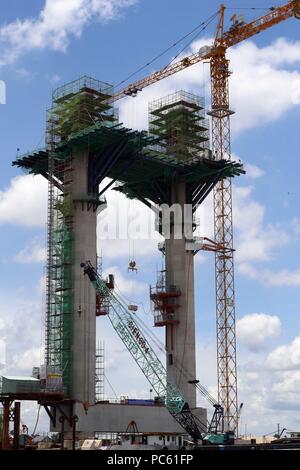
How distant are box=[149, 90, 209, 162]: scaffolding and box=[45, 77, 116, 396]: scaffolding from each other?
63.5 feet

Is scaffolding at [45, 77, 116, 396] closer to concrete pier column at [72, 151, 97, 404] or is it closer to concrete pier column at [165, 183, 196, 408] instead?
concrete pier column at [72, 151, 97, 404]

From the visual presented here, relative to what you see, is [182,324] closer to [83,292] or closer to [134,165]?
[83,292]

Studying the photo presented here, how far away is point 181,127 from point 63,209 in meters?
38.8

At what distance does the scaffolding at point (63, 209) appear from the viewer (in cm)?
16338

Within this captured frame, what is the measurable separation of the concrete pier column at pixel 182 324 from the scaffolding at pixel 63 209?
28.0 meters

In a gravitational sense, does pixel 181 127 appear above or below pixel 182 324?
above

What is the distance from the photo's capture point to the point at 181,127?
19275 centimetres

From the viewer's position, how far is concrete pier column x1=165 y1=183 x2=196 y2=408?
179875 millimetres

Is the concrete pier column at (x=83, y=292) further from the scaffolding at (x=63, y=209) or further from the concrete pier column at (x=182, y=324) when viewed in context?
the concrete pier column at (x=182, y=324)

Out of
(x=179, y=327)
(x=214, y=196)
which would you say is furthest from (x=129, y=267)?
(x=214, y=196)

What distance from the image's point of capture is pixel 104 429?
160250 millimetres

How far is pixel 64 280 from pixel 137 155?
30046 millimetres

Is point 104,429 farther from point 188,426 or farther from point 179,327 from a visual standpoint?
point 179,327

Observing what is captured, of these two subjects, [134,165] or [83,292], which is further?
[134,165]
